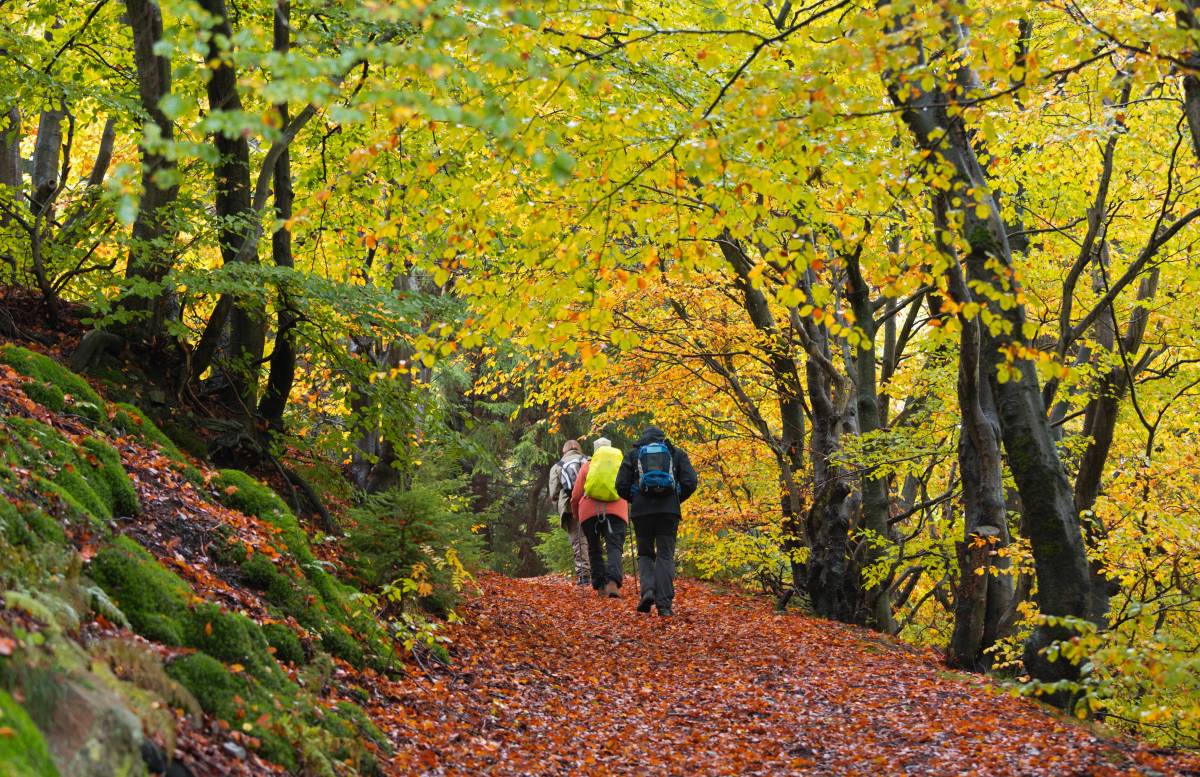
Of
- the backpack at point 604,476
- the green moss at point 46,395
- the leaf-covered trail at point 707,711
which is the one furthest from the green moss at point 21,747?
the backpack at point 604,476

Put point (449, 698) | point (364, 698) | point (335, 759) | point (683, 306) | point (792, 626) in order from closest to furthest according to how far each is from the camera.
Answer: point (335, 759)
point (364, 698)
point (449, 698)
point (792, 626)
point (683, 306)

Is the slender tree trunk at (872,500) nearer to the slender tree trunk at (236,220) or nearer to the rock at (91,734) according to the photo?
the slender tree trunk at (236,220)

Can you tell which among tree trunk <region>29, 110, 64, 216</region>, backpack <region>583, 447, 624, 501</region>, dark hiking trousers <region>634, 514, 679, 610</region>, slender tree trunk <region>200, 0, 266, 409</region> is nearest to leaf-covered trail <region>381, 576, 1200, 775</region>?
dark hiking trousers <region>634, 514, 679, 610</region>

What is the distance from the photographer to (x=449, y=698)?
7.13 m

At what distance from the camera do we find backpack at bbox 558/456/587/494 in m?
14.7

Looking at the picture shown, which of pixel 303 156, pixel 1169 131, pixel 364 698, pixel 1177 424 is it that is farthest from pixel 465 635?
pixel 1177 424

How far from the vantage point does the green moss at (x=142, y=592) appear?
15.6 ft

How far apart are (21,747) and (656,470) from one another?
880 centimetres

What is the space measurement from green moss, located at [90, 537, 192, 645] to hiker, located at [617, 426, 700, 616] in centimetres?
670

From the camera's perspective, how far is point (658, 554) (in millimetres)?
11547

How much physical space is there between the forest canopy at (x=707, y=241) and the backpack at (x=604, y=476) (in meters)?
1.69

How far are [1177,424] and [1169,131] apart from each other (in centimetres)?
572

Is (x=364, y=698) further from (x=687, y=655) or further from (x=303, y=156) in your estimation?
(x=303, y=156)

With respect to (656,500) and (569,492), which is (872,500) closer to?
(656,500)
